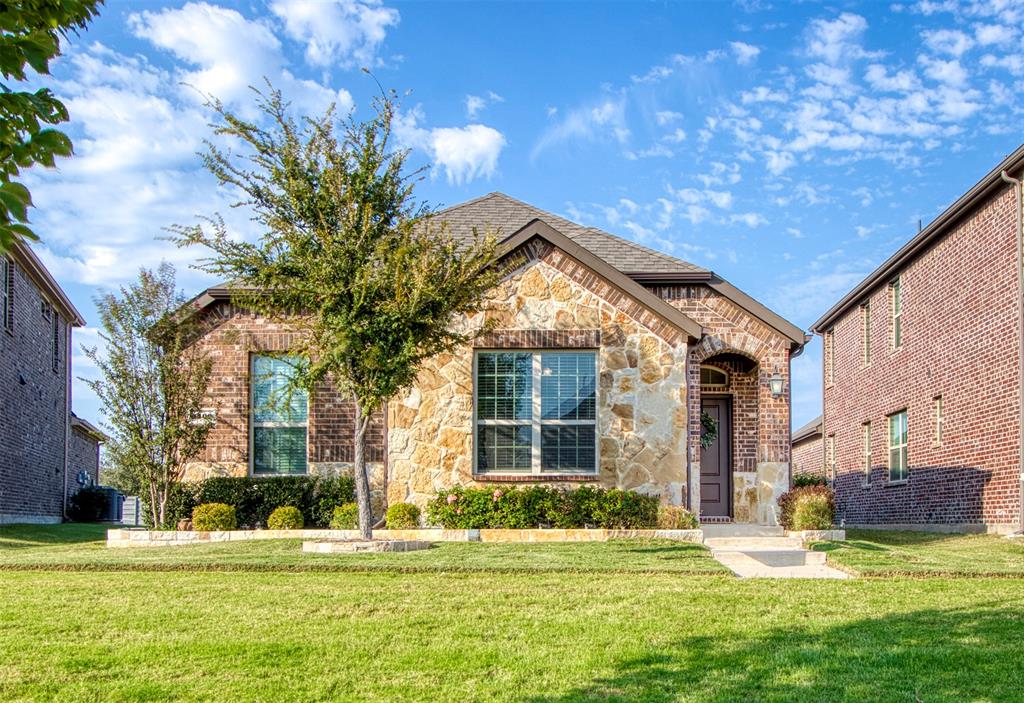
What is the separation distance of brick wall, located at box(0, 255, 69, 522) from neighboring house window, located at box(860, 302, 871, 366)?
19532 millimetres

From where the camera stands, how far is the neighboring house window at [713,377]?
1823 cm

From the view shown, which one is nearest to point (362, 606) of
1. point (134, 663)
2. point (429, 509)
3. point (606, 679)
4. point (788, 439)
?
point (134, 663)

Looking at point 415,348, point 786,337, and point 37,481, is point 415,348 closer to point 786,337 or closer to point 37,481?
point 786,337

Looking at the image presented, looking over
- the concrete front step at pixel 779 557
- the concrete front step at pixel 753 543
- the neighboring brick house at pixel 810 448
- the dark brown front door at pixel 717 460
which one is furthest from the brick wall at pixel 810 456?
the concrete front step at pixel 779 557

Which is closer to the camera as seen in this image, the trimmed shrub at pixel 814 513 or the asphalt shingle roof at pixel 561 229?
the trimmed shrub at pixel 814 513

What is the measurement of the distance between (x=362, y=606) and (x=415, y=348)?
15.9 feet

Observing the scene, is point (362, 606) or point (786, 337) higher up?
point (786, 337)

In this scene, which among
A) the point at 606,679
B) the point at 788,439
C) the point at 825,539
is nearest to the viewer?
the point at 606,679

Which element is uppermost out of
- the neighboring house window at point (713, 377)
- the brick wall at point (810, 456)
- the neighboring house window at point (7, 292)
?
the neighboring house window at point (7, 292)

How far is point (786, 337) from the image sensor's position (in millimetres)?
17250

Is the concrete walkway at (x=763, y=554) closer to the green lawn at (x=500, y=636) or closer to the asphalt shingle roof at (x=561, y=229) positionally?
the green lawn at (x=500, y=636)

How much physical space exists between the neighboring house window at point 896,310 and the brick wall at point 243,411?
12.7m

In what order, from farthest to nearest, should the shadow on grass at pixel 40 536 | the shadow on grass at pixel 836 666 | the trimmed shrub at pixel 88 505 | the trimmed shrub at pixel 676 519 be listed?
the trimmed shrub at pixel 88 505 < the shadow on grass at pixel 40 536 < the trimmed shrub at pixel 676 519 < the shadow on grass at pixel 836 666

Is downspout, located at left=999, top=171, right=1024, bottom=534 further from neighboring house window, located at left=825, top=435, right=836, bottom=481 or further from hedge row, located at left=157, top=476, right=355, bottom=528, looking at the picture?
neighboring house window, located at left=825, top=435, right=836, bottom=481
